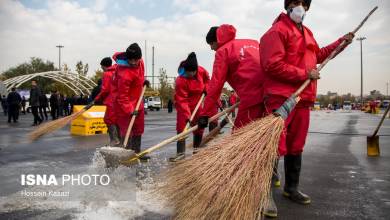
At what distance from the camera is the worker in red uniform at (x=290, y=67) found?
3.37 meters

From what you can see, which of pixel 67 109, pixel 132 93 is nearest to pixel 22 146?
pixel 132 93

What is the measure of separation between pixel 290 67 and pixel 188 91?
283cm

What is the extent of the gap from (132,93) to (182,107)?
0.83 metres

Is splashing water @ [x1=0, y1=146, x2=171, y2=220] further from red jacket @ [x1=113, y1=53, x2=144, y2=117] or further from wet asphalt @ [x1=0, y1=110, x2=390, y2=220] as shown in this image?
red jacket @ [x1=113, y1=53, x2=144, y2=117]


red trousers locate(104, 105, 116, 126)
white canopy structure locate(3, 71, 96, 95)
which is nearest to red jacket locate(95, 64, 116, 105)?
red trousers locate(104, 105, 116, 126)

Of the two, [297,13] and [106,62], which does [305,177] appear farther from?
[106,62]

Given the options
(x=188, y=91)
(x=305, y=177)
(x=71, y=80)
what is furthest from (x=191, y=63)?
(x=71, y=80)

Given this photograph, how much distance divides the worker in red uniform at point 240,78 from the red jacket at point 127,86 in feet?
5.89

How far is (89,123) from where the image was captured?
1124 cm

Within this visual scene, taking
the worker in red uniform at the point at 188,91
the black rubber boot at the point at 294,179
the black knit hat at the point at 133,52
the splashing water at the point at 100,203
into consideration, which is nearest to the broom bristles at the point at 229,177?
the splashing water at the point at 100,203

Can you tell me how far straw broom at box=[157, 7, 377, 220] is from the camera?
263 centimetres

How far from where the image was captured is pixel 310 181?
483 centimetres

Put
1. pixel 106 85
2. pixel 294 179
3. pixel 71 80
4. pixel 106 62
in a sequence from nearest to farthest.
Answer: pixel 294 179 → pixel 106 85 → pixel 106 62 → pixel 71 80

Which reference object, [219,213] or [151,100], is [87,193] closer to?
[219,213]
